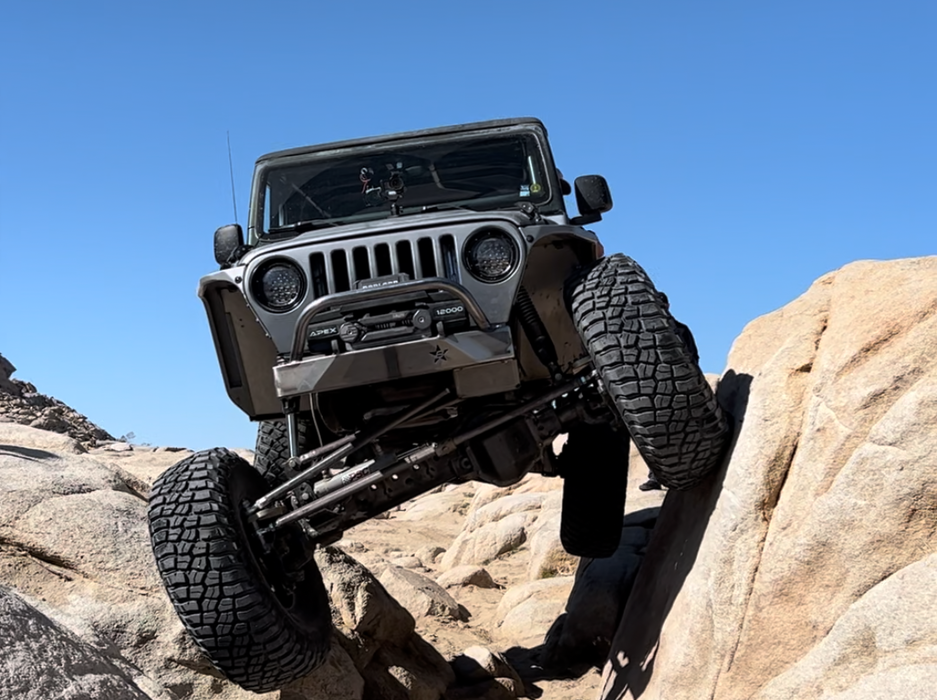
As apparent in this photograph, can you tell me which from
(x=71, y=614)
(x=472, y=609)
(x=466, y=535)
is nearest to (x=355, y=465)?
(x=71, y=614)

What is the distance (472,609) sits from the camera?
9117 millimetres

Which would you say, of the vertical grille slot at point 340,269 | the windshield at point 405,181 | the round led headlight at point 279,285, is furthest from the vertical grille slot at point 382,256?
the windshield at point 405,181

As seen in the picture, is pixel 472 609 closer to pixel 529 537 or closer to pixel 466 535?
pixel 529 537

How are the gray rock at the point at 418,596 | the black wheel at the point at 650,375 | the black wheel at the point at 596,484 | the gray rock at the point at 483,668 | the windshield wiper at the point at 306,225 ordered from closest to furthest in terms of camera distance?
1. the black wheel at the point at 650,375
2. the windshield wiper at the point at 306,225
3. the gray rock at the point at 483,668
4. the black wheel at the point at 596,484
5. the gray rock at the point at 418,596

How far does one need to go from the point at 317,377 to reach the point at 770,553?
79.1 inches

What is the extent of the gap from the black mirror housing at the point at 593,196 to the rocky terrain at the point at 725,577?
3.59ft

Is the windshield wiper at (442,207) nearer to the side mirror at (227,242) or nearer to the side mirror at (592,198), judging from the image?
the side mirror at (592,198)

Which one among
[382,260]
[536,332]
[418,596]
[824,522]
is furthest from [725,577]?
[418,596]

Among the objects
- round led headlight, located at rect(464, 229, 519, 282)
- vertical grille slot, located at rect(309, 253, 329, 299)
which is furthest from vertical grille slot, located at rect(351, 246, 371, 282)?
round led headlight, located at rect(464, 229, 519, 282)

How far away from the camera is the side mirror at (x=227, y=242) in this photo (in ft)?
19.6

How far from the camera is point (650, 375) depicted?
459cm

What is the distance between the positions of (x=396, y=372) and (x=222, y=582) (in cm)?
130

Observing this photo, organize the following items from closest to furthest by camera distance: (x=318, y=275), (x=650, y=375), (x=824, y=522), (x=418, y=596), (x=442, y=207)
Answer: (x=824, y=522) < (x=650, y=375) < (x=318, y=275) < (x=442, y=207) < (x=418, y=596)

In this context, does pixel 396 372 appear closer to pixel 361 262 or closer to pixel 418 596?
pixel 361 262
